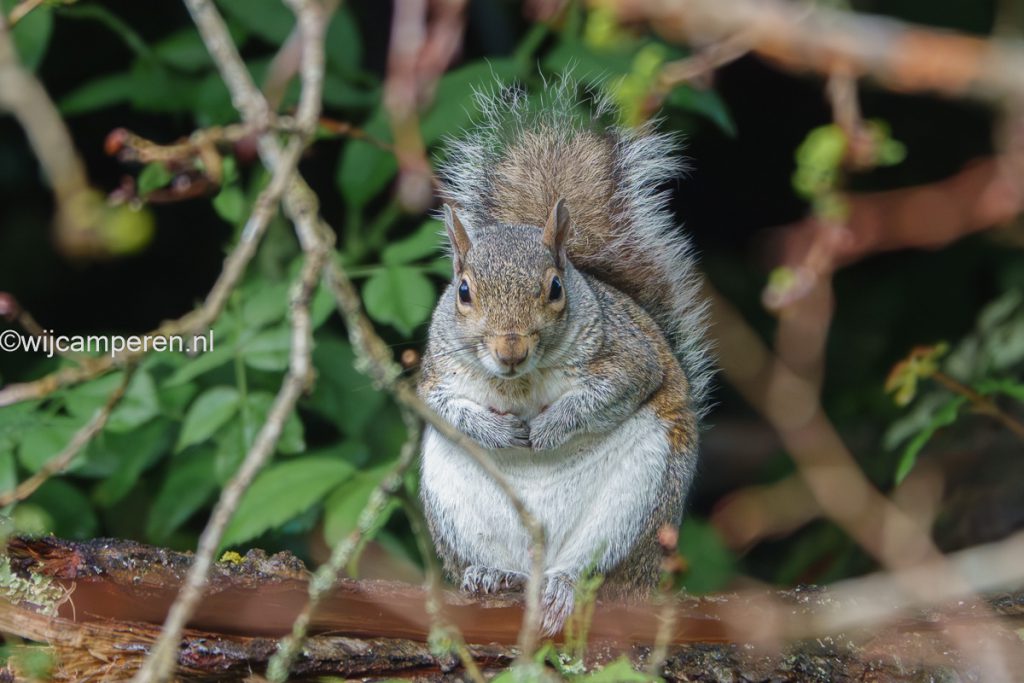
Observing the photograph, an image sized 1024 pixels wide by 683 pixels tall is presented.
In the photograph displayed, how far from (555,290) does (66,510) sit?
86cm

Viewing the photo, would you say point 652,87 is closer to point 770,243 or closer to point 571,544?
point 571,544

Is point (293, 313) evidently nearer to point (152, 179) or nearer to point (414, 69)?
point (414, 69)

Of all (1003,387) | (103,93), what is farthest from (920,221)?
(103,93)

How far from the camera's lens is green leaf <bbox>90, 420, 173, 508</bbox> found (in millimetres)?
1802

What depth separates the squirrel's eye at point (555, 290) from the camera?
1.56 metres

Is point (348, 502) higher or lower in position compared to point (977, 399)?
lower

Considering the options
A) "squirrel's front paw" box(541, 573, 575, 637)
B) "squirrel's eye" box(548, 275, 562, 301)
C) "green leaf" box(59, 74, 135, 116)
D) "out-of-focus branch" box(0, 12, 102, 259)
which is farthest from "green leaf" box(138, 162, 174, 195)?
"squirrel's front paw" box(541, 573, 575, 637)

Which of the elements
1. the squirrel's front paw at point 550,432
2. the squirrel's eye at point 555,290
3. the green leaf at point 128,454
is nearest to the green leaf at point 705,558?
the squirrel's front paw at point 550,432

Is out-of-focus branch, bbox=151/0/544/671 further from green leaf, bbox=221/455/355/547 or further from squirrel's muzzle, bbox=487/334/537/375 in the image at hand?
green leaf, bbox=221/455/355/547

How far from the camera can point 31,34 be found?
1726 millimetres

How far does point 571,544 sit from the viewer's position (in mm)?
1614

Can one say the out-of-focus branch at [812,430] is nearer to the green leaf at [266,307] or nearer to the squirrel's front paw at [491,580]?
the squirrel's front paw at [491,580]

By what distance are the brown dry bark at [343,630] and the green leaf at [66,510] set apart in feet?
1.08

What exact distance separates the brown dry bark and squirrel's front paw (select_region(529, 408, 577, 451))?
0.23 m
